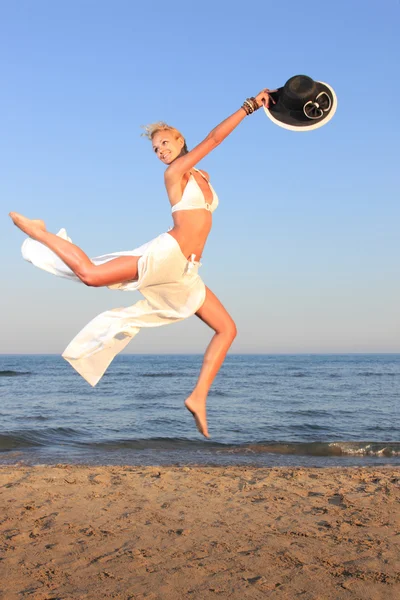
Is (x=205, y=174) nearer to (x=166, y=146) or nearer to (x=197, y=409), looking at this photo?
(x=166, y=146)

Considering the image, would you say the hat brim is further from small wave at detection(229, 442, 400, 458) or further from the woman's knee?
small wave at detection(229, 442, 400, 458)

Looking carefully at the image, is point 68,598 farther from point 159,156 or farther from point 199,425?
point 159,156

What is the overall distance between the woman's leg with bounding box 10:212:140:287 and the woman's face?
28.8 inches

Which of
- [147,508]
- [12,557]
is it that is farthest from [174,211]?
[147,508]

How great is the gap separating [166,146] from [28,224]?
106cm

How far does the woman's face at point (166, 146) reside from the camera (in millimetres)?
4250

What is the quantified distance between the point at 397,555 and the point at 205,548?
5.66ft

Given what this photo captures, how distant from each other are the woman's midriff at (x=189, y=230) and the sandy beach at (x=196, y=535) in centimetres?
262

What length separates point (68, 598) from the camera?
4645 mm

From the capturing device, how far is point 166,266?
4113 millimetres

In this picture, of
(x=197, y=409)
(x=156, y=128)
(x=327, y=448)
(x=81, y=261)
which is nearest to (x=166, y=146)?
(x=156, y=128)

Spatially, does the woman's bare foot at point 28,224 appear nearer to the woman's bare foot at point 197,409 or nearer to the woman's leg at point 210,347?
the woman's leg at point 210,347

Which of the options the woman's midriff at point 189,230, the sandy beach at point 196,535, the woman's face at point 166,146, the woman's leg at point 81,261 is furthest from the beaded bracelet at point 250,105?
the sandy beach at point 196,535

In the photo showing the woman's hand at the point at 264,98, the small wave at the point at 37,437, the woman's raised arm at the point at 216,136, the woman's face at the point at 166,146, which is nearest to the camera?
the woman's raised arm at the point at 216,136
